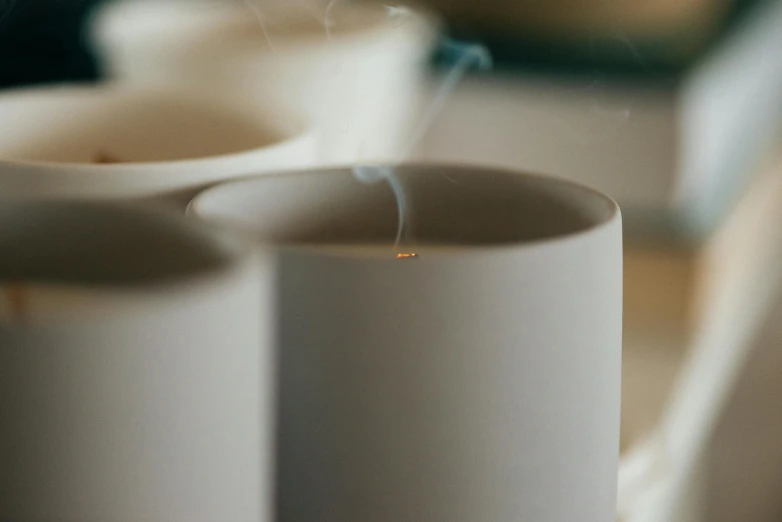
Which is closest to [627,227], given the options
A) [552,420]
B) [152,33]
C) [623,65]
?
[623,65]

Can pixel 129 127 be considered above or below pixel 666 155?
above

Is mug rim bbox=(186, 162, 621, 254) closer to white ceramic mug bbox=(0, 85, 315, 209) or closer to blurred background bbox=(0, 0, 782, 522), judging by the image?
white ceramic mug bbox=(0, 85, 315, 209)

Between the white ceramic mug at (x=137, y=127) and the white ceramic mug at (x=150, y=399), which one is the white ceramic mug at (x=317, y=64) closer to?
the white ceramic mug at (x=137, y=127)

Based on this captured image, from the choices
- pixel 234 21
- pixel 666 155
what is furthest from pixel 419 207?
pixel 666 155

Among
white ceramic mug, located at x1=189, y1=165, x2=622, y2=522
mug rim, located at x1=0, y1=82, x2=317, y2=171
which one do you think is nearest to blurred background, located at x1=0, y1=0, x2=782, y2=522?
mug rim, located at x1=0, y1=82, x2=317, y2=171

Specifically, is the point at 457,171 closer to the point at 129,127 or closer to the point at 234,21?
the point at 129,127
